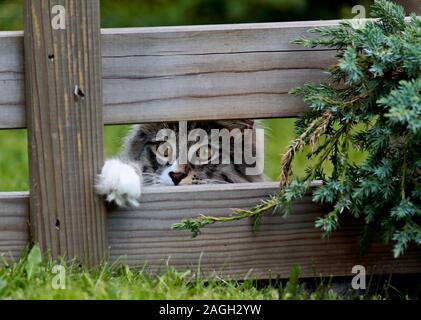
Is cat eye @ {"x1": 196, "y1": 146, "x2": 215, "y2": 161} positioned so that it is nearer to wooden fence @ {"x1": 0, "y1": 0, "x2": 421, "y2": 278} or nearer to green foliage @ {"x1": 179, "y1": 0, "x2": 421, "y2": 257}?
wooden fence @ {"x1": 0, "y1": 0, "x2": 421, "y2": 278}

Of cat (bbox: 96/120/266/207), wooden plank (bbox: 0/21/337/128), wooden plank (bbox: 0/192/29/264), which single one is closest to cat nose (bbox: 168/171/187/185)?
cat (bbox: 96/120/266/207)

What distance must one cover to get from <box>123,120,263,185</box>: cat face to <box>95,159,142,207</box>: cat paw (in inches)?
14.4

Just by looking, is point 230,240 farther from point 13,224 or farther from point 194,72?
point 13,224

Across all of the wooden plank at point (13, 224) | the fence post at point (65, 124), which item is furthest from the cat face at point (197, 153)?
the wooden plank at point (13, 224)

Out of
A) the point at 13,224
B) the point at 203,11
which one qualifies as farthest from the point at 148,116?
the point at 203,11

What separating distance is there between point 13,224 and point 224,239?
2.54 ft

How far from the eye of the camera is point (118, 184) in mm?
2986

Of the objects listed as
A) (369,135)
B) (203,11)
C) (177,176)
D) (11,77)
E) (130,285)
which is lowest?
(130,285)

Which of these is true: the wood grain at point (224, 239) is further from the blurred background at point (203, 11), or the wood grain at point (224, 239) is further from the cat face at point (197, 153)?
the blurred background at point (203, 11)

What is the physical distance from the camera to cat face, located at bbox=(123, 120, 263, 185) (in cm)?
346

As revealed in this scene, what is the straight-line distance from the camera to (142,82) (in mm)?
3059

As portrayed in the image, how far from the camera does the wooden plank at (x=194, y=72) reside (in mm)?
3021
